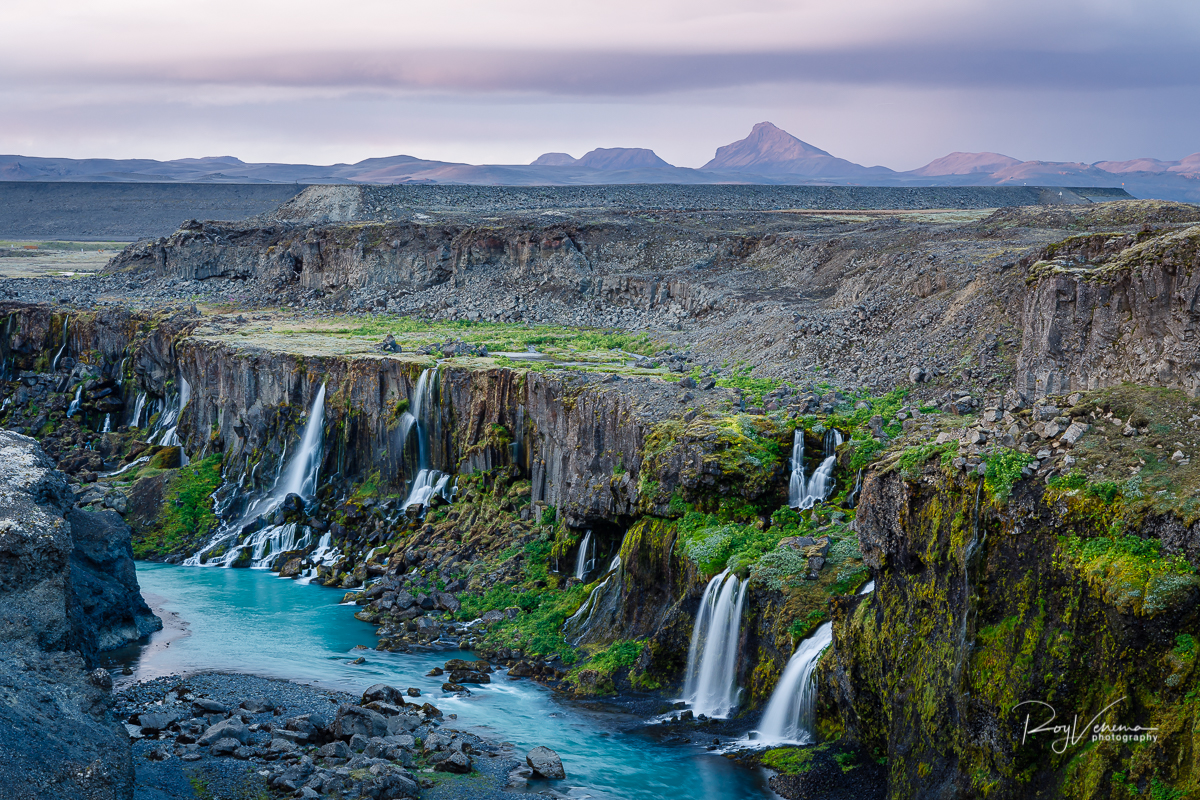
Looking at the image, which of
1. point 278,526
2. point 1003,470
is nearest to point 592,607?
point 1003,470

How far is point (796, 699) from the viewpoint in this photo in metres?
23.8

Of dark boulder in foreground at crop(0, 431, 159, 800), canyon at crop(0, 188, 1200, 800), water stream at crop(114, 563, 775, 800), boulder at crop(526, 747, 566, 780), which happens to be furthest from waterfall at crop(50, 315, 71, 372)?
boulder at crop(526, 747, 566, 780)

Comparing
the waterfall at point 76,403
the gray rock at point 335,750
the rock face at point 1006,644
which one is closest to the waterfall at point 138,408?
the waterfall at point 76,403

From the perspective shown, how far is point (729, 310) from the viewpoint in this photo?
180 feet

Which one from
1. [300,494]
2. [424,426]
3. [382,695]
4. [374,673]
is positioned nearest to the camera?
[382,695]

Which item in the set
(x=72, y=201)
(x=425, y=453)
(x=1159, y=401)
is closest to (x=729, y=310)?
(x=425, y=453)

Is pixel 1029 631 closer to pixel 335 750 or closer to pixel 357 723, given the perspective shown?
pixel 335 750

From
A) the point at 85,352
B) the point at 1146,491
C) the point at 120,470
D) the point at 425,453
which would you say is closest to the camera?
the point at 1146,491

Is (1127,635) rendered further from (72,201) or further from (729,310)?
(72,201)

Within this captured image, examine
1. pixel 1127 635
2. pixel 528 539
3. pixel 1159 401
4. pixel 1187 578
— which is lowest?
pixel 528 539

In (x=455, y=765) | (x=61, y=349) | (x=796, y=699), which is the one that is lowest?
(x=455, y=765)

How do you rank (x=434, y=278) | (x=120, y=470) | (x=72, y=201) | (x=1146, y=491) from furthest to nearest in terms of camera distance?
(x=72, y=201)
(x=434, y=278)
(x=120, y=470)
(x=1146, y=491)

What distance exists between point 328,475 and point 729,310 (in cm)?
2201

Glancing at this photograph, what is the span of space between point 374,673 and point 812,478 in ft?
44.9
